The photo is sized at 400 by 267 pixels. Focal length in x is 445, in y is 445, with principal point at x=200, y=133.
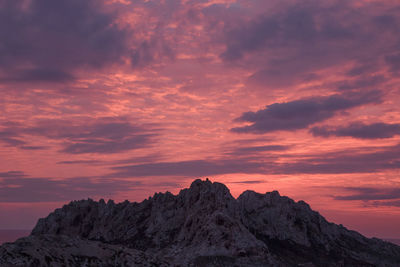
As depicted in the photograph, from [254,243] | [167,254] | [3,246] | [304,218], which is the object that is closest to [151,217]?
[167,254]

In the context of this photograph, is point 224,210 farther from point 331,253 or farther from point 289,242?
point 331,253

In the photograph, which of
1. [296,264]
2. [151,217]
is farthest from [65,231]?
[296,264]

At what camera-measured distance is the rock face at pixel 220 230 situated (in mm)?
119500

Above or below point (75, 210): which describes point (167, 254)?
below

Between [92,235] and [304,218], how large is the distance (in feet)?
264

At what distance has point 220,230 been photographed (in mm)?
122625

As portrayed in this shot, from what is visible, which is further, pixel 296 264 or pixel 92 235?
pixel 92 235

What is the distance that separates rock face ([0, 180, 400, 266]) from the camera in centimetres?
11950

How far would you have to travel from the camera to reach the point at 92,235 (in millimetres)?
159125

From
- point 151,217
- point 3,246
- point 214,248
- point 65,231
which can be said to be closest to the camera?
point 3,246

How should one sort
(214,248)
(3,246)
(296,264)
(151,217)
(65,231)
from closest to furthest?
(3,246), (214,248), (296,264), (151,217), (65,231)

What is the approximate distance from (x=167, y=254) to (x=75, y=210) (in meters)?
65.4

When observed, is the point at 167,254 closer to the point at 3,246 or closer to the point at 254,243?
the point at 254,243

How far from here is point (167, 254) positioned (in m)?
122
